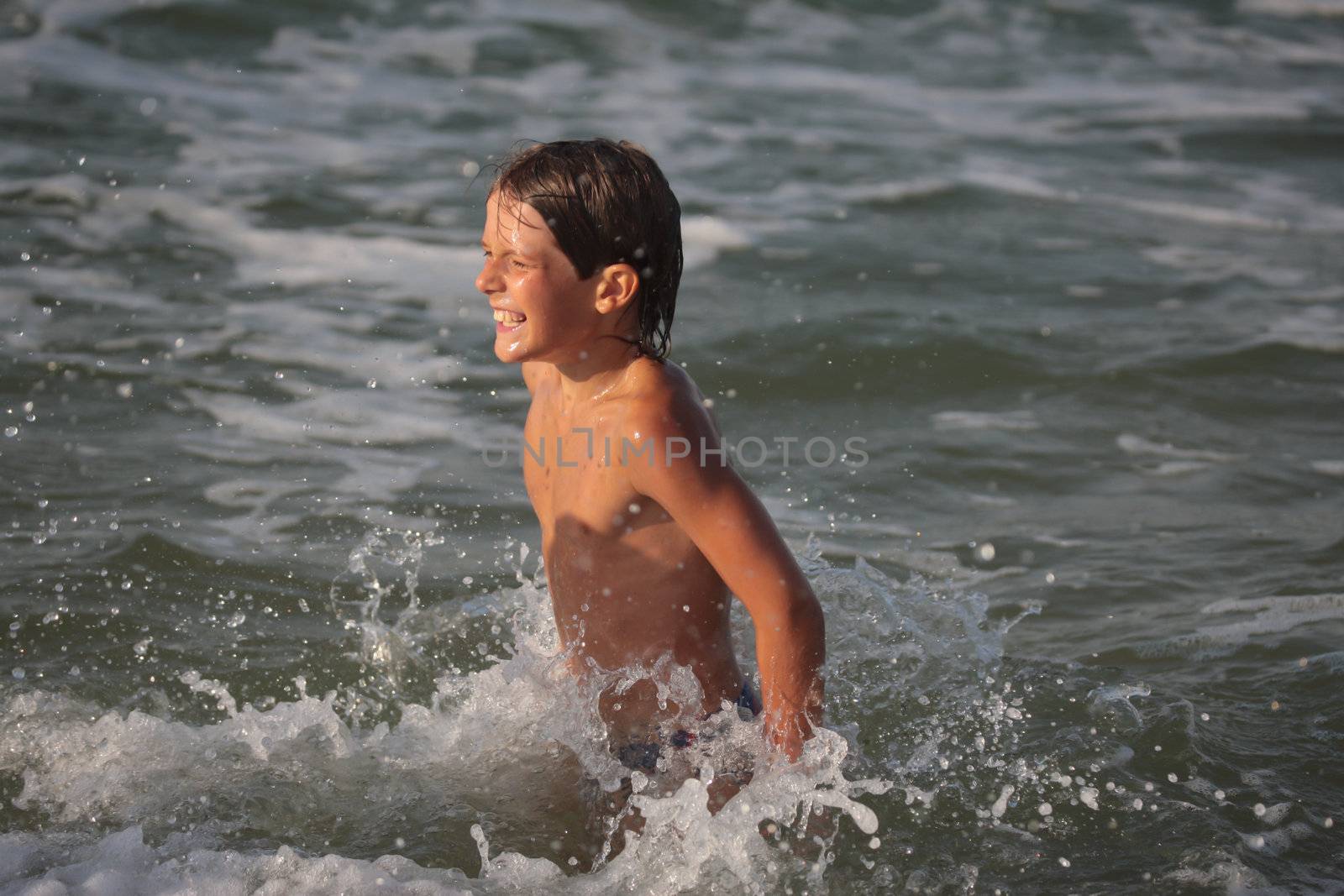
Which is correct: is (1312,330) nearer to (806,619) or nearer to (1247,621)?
(1247,621)

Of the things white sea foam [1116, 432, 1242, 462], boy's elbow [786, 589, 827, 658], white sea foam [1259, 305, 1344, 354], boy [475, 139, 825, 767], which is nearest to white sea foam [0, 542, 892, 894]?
boy [475, 139, 825, 767]

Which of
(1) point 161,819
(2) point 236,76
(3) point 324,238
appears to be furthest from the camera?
(2) point 236,76

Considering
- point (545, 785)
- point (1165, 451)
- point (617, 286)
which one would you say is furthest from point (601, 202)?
point (1165, 451)

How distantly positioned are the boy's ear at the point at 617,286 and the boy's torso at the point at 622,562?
5.1 inches

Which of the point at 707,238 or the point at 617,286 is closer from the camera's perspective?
the point at 617,286

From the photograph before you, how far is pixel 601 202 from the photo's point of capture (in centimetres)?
292

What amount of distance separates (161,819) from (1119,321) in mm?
4771

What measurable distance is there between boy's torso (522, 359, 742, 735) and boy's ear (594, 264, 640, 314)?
0.42 feet

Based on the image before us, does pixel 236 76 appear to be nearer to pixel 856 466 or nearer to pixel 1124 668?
pixel 856 466

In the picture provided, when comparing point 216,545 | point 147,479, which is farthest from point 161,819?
point 147,479

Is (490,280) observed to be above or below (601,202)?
below

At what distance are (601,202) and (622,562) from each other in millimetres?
724

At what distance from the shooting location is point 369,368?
19.1 ft

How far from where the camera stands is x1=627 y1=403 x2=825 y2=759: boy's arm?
281 cm
